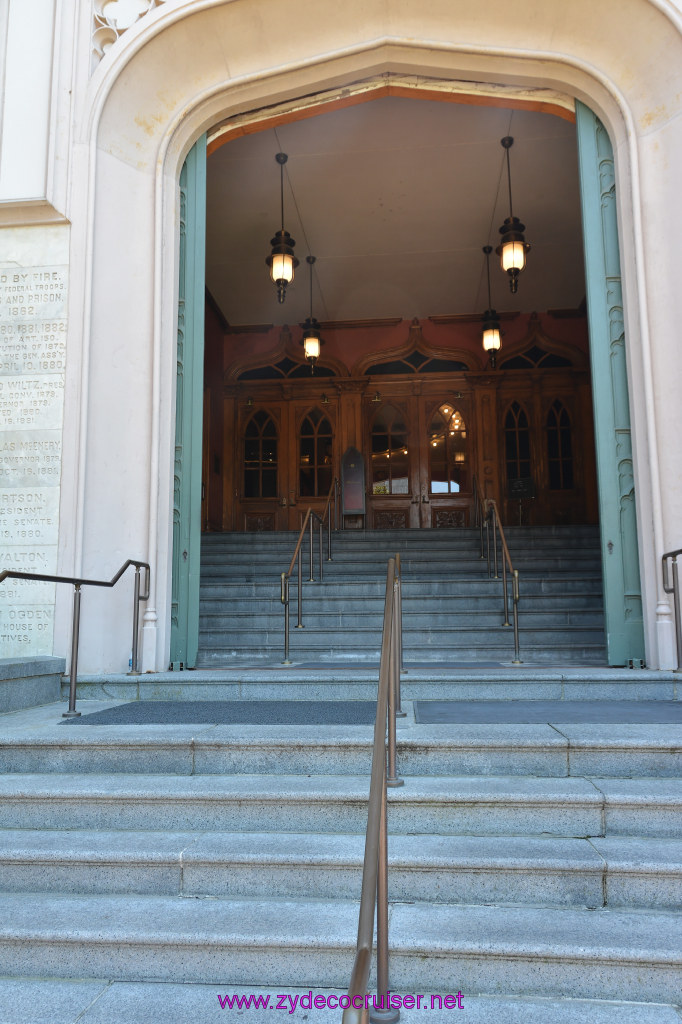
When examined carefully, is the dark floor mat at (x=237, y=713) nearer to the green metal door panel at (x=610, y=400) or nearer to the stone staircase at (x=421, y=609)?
the stone staircase at (x=421, y=609)

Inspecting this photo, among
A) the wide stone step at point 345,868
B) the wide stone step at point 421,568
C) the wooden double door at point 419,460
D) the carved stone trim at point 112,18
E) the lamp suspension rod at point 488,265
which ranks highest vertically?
the lamp suspension rod at point 488,265

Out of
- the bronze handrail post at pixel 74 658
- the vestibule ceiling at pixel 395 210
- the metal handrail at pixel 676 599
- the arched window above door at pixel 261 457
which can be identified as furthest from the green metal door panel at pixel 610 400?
the arched window above door at pixel 261 457

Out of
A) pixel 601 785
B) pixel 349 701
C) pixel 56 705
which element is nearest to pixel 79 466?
pixel 56 705

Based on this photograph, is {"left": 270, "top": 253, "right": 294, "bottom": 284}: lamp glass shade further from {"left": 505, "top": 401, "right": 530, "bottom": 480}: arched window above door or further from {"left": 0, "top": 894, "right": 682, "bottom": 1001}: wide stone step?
{"left": 0, "top": 894, "right": 682, "bottom": 1001}: wide stone step

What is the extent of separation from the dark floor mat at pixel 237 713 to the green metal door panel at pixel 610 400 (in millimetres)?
2224

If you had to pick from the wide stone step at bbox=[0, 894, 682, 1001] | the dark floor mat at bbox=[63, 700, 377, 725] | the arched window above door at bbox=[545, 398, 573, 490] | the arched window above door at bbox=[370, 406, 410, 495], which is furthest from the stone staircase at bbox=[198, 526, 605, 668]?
the arched window above door at bbox=[370, 406, 410, 495]

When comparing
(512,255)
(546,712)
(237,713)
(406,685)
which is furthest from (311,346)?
(546,712)

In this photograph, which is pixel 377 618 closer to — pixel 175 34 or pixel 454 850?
pixel 454 850

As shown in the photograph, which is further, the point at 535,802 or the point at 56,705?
the point at 56,705

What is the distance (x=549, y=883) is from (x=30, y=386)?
4.74m

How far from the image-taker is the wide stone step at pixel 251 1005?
2.21 metres

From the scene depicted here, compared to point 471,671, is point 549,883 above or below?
below

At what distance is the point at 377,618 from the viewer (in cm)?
709

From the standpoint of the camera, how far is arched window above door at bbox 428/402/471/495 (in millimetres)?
13891
